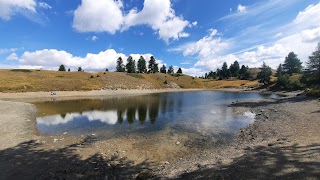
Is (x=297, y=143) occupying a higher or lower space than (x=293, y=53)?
lower

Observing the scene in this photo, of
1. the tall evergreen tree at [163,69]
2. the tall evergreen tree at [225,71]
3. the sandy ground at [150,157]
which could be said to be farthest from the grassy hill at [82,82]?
the sandy ground at [150,157]

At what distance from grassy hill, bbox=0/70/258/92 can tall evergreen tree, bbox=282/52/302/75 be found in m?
32.7

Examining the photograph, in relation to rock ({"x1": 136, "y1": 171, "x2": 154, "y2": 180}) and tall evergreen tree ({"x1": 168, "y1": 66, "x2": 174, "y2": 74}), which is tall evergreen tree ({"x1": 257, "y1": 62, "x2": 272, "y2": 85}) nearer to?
tall evergreen tree ({"x1": 168, "y1": 66, "x2": 174, "y2": 74})

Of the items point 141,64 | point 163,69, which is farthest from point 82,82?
point 163,69

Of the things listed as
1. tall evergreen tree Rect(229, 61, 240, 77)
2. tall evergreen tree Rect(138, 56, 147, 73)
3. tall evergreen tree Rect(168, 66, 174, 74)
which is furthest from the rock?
tall evergreen tree Rect(229, 61, 240, 77)

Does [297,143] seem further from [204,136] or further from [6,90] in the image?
[6,90]

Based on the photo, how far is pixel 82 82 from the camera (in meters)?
98.6

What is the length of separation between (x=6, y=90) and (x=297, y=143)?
8453cm

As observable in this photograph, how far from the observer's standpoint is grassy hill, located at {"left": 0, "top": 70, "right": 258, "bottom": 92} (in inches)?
3228

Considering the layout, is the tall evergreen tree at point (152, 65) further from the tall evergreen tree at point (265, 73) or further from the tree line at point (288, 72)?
the tall evergreen tree at point (265, 73)

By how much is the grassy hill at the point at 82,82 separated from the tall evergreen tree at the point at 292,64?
1287 inches

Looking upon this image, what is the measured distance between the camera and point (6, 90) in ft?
239

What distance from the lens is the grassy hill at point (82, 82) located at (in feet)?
269

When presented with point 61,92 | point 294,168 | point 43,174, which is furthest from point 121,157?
point 61,92
